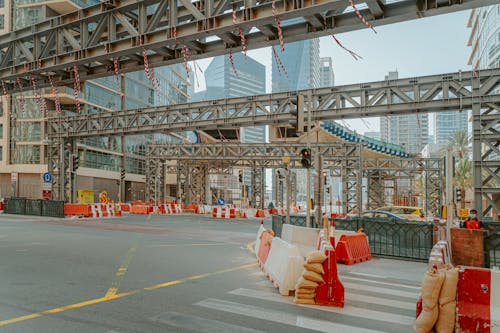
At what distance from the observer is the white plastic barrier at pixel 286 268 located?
8.48 metres

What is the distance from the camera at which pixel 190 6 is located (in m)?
10.6

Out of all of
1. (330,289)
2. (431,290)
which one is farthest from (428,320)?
(330,289)

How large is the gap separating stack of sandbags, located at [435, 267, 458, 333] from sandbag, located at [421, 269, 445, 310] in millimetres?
61

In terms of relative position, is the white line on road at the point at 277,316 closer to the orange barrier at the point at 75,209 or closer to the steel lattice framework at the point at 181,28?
the steel lattice framework at the point at 181,28

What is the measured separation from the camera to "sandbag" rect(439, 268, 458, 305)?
605 centimetres

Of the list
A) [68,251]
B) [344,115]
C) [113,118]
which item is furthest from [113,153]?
[68,251]

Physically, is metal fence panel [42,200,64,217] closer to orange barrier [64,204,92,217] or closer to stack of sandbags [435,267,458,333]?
orange barrier [64,204,92,217]

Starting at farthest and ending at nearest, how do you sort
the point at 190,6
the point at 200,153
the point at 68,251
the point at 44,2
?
the point at 44,2, the point at 200,153, the point at 68,251, the point at 190,6

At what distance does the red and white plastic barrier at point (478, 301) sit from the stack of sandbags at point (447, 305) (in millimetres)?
66

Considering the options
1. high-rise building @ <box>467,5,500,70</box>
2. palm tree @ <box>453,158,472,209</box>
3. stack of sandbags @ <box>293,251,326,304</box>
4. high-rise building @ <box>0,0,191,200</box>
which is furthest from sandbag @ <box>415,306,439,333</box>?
palm tree @ <box>453,158,472,209</box>

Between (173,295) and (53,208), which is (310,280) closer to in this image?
(173,295)

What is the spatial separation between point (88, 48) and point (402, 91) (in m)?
15.8

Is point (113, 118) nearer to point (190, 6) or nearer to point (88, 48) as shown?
point (88, 48)

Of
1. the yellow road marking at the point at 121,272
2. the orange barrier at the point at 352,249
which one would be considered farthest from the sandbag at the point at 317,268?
the orange barrier at the point at 352,249
